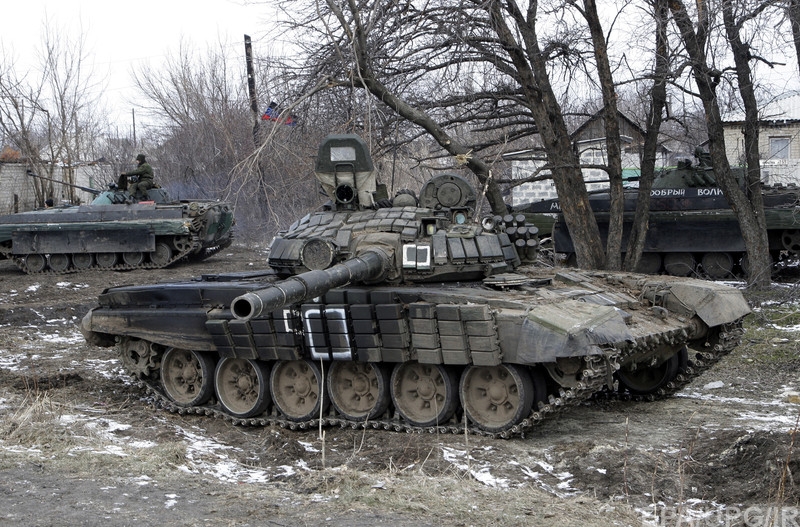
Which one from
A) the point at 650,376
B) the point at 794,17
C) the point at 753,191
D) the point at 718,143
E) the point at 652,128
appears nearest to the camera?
the point at 650,376

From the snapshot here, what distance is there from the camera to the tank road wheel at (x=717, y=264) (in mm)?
20047

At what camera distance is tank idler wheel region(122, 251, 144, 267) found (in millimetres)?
22625

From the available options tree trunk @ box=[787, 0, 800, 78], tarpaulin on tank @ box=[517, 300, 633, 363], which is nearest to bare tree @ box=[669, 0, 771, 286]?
tree trunk @ box=[787, 0, 800, 78]

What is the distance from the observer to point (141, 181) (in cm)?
2394

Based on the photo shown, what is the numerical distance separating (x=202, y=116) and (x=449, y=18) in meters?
19.7

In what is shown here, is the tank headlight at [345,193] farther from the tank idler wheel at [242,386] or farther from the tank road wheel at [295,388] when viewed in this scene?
the tank idler wheel at [242,386]

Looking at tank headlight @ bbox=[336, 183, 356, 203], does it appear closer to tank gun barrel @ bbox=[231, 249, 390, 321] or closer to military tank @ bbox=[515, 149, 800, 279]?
tank gun barrel @ bbox=[231, 249, 390, 321]

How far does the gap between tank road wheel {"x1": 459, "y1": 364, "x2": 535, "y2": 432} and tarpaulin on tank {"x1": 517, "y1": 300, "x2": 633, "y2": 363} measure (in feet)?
1.27

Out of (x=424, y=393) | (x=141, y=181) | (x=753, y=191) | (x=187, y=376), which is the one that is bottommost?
(x=424, y=393)

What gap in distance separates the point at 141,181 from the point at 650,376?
1678 cm

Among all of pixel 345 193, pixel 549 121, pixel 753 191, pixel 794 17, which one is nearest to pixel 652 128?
pixel 549 121

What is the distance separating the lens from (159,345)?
1088 centimetres

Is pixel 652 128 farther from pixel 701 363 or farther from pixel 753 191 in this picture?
pixel 701 363

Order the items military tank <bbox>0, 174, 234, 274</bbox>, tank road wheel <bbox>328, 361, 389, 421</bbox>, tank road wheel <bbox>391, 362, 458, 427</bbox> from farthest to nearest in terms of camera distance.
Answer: military tank <bbox>0, 174, 234, 274</bbox> → tank road wheel <bbox>328, 361, 389, 421</bbox> → tank road wheel <bbox>391, 362, 458, 427</bbox>
